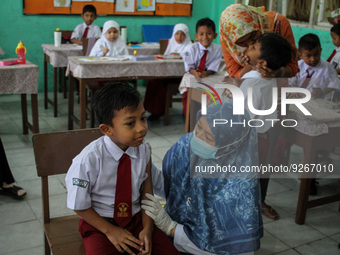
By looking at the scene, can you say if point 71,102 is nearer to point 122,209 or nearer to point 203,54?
point 203,54

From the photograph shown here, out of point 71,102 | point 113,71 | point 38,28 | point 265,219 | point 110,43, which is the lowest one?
point 265,219

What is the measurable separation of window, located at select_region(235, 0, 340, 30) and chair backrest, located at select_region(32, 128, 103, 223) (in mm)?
4313

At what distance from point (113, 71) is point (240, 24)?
6.03 ft

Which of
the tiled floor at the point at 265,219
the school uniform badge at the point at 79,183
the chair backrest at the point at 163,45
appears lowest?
the tiled floor at the point at 265,219

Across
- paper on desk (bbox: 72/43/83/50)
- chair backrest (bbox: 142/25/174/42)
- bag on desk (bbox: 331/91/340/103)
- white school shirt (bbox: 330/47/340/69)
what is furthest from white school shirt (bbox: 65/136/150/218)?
chair backrest (bbox: 142/25/174/42)

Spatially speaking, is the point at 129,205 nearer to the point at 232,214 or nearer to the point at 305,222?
the point at 232,214

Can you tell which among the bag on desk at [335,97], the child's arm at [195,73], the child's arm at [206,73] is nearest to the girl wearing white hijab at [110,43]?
the child's arm at [195,73]

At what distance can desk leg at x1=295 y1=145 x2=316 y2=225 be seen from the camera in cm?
266

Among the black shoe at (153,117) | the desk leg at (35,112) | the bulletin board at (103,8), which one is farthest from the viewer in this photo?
the bulletin board at (103,8)

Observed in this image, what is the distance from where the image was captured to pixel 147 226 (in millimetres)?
1628

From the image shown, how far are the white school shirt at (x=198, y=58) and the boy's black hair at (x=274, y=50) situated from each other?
2.14 metres

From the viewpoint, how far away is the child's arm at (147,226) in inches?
61.3

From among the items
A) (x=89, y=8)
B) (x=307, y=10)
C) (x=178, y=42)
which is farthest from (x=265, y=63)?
(x=89, y=8)

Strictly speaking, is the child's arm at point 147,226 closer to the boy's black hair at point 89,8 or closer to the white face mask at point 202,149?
the white face mask at point 202,149
